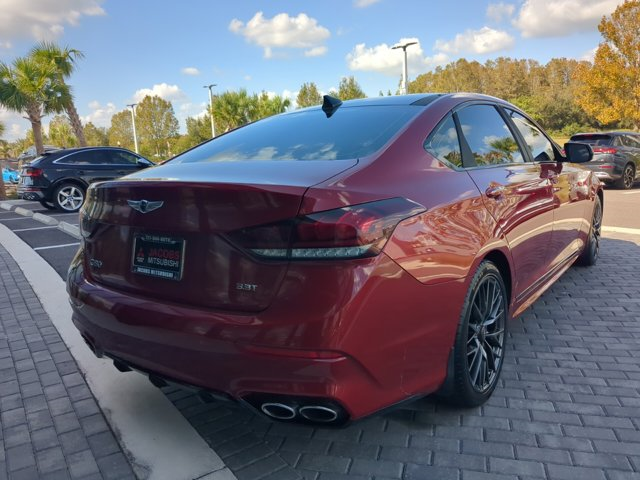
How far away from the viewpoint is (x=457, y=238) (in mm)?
2363

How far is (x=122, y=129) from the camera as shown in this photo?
8506 cm

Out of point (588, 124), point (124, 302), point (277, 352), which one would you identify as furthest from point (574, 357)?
point (588, 124)

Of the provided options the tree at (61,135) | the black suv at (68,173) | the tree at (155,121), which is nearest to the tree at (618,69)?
the black suv at (68,173)

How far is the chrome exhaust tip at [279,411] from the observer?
6.32 ft

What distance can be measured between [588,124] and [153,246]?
Result: 5719 centimetres

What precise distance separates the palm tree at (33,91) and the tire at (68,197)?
10.4 meters

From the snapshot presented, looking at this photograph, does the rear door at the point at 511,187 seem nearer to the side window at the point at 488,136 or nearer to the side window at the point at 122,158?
the side window at the point at 488,136

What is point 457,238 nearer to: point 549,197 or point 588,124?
point 549,197

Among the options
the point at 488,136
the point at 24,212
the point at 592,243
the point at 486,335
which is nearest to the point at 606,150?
the point at 592,243

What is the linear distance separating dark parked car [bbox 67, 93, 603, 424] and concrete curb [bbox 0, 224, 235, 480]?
36 centimetres

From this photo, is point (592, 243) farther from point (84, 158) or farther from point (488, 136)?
point (84, 158)

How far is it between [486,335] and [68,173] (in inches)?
491

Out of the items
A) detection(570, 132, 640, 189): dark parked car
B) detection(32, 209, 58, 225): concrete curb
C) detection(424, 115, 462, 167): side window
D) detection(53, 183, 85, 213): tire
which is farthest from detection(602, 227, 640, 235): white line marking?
detection(53, 183, 85, 213): tire

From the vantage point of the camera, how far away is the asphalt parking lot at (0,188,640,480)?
2.23 meters
